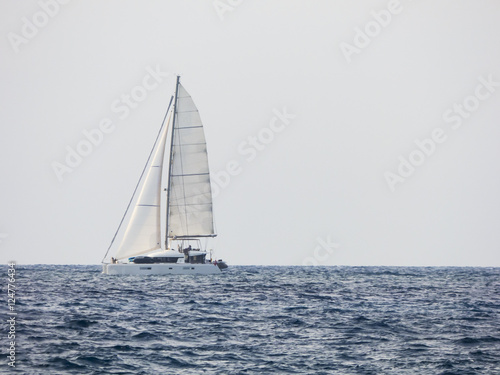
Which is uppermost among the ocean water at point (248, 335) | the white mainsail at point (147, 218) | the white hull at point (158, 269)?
the white mainsail at point (147, 218)

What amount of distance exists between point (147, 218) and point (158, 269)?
19.6 feet

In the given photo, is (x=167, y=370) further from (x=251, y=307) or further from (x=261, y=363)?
(x=251, y=307)

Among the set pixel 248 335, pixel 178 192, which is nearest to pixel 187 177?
pixel 178 192

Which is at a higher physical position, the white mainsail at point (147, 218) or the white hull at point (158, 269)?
the white mainsail at point (147, 218)

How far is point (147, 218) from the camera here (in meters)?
75.9

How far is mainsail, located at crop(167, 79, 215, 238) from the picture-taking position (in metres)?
77.8

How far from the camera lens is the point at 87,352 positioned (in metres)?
26.8

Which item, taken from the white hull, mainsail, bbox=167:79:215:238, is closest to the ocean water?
the white hull

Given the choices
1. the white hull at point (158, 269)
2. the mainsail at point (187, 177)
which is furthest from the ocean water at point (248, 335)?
the mainsail at point (187, 177)

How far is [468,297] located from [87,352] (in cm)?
3702

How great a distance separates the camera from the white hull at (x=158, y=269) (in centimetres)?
7256

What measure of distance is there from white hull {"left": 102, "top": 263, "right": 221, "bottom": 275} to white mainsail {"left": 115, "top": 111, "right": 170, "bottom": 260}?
178 cm

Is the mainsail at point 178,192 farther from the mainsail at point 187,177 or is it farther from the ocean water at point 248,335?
the ocean water at point 248,335

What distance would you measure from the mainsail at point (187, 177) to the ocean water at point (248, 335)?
28.3 m
